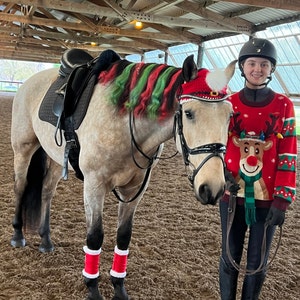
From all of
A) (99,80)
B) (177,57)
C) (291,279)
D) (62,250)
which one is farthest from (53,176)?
(177,57)

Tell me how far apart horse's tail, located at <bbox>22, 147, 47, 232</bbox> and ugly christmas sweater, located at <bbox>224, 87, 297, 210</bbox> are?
5.85 ft

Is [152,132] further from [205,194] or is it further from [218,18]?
[218,18]

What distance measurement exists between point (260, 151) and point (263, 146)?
0.10 feet

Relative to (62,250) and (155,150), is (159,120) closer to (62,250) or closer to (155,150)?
(155,150)

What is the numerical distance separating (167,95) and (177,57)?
18.1 metres

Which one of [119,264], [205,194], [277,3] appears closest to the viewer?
[205,194]

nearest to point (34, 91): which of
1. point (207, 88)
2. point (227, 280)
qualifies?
point (207, 88)

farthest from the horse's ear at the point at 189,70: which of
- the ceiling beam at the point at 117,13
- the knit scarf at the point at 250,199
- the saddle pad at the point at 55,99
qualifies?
the ceiling beam at the point at 117,13

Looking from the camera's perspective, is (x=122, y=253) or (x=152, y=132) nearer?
(x=152, y=132)

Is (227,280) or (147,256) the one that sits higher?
(227,280)

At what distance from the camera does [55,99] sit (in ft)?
8.52

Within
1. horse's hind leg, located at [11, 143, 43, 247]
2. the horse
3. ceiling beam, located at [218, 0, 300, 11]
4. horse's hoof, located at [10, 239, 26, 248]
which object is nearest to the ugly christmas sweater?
the horse

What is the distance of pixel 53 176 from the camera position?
3137 millimetres

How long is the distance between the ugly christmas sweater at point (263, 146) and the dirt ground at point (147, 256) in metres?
0.99
